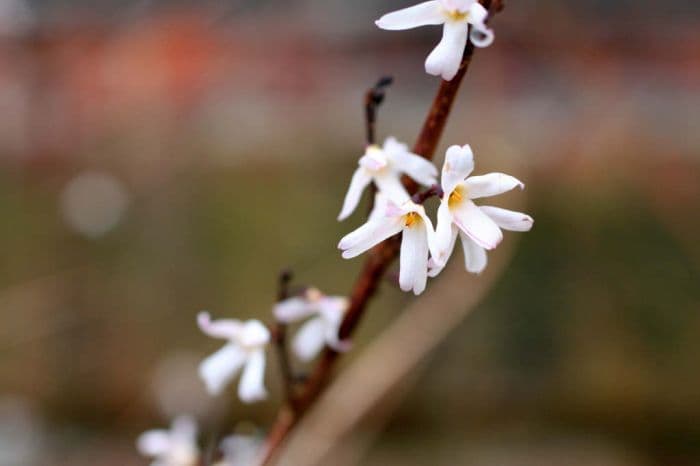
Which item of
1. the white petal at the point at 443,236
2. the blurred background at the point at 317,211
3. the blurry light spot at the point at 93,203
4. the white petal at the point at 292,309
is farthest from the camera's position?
the blurry light spot at the point at 93,203

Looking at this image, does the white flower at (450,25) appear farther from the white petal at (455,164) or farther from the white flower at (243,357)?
the white flower at (243,357)

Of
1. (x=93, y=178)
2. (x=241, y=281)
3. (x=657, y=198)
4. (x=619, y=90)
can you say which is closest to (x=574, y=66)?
(x=619, y=90)

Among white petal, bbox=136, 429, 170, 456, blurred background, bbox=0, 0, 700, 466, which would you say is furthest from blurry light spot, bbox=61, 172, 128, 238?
white petal, bbox=136, 429, 170, 456

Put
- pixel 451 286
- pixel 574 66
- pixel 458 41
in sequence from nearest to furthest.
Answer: pixel 458 41 < pixel 451 286 < pixel 574 66

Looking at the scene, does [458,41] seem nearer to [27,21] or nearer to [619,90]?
[619,90]

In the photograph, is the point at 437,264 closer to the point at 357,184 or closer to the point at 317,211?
the point at 357,184

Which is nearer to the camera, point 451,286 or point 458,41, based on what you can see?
point 458,41

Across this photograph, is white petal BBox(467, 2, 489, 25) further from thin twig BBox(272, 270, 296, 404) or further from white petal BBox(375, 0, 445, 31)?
thin twig BBox(272, 270, 296, 404)

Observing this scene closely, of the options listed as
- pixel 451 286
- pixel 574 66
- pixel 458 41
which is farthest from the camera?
pixel 574 66

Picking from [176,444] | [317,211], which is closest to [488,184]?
[176,444]

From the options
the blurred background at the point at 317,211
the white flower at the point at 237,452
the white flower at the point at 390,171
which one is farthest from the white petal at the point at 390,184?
the blurred background at the point at 317,211
